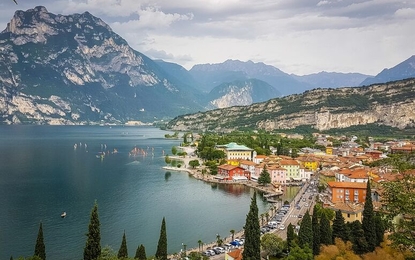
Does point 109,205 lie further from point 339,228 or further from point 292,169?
point 292,169

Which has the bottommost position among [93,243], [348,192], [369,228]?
[348,192]

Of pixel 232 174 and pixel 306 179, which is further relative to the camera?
pixel 232 174

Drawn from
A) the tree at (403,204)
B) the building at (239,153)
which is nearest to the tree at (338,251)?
the tree at (403,204)

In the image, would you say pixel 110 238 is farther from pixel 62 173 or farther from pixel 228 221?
pixel 62 173

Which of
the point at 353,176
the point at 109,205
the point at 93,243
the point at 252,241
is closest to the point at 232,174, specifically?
the point at 353,176

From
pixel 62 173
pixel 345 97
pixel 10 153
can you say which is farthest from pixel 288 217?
pixel 345 97

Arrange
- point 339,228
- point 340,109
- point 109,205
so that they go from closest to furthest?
point 339,228 → point 109,205 → point 340,109
